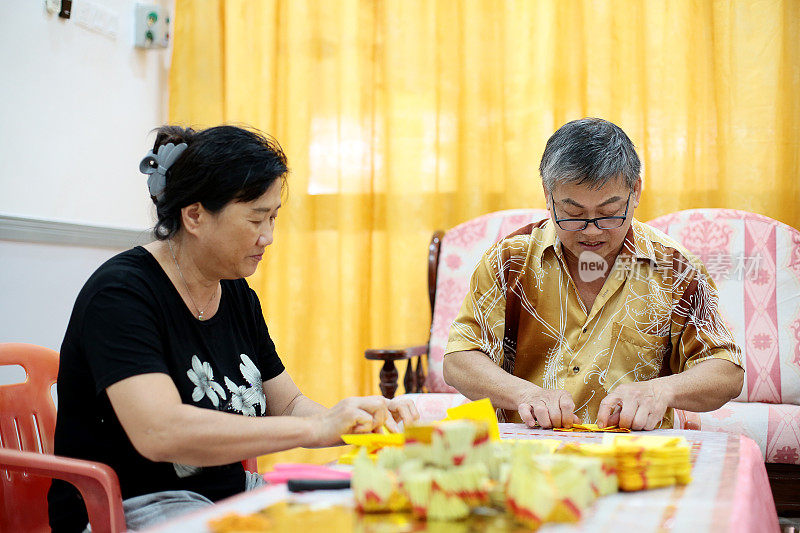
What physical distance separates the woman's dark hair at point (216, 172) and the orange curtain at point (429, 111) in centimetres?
181

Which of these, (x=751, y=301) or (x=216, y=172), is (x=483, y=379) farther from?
(x=751, y=301)

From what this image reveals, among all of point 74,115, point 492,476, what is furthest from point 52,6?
point 492,476

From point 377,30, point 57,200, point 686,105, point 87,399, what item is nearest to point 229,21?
point 377,30

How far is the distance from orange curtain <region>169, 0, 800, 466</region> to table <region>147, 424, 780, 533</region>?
A: 215 cm

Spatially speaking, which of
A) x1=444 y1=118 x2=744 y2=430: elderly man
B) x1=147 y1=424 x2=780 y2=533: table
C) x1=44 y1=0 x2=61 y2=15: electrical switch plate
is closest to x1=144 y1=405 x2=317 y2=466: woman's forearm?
x1=147 y1=424 x2=780 y2=533: table

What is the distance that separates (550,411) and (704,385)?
1.32 ft

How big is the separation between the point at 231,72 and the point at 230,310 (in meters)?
2.18

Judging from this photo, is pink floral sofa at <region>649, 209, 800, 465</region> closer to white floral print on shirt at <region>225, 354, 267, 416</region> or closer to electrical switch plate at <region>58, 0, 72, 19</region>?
white floral print on shirt at <region>225, 354, 267, 416</region>

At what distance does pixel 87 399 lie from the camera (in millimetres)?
1390

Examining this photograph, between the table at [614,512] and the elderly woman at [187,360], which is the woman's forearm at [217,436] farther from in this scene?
the table at [614,512]

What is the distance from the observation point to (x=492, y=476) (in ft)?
3.05

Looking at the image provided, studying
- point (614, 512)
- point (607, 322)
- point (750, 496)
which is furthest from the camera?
point (607, 322)

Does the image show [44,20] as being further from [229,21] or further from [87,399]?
[87,399]

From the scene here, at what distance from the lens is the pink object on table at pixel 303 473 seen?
40.8 inches
